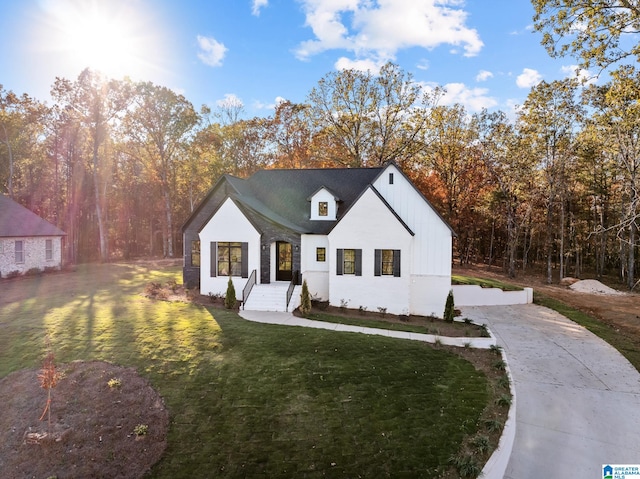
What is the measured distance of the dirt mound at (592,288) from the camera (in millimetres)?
25503

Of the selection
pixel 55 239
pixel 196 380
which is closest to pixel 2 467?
pixel 196 380

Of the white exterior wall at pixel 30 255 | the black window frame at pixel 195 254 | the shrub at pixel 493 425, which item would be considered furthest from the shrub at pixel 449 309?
the white exterior wall at pixel 30 255

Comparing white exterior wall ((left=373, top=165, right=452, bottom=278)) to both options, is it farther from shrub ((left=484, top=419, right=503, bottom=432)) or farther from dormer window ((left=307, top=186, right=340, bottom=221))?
shrub ((left=484, top=419, right=503, bottom=432))

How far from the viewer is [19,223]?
81.0 ft

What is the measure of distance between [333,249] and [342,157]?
17485 millimetres

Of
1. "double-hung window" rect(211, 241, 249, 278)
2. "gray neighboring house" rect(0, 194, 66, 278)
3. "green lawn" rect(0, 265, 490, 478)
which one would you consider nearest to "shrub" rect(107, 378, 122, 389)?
"green lawn" rect(0, 265, 490, 478)

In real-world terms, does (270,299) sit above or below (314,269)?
below

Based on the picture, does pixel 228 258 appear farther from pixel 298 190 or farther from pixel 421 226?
pixel 421 226

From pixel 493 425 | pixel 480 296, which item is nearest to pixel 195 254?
pixel 493 425

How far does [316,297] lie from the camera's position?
18781mm

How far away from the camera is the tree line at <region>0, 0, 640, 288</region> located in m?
29.6

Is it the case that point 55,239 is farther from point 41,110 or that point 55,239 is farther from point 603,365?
point 603,365

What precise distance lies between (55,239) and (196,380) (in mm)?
24450

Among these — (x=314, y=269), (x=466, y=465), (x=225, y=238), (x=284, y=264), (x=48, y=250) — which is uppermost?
(x=225, y=238)
